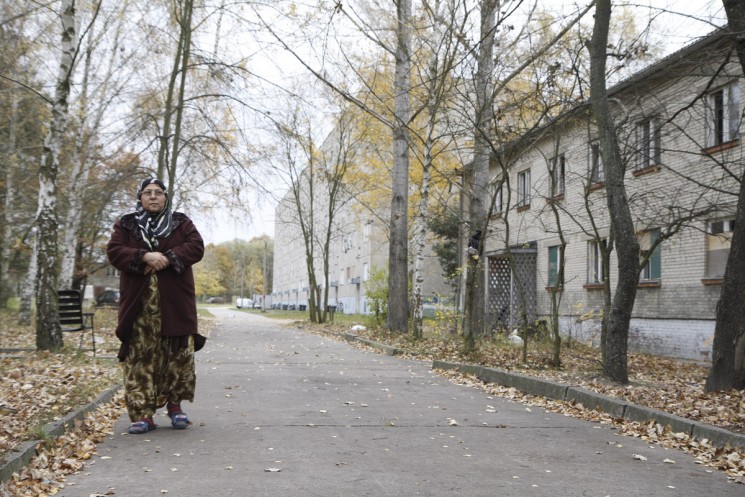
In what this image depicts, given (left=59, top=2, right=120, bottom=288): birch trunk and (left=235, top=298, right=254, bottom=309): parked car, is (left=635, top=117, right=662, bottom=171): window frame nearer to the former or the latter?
(left=59, top=2, right=120, bottom=288): birch trunk

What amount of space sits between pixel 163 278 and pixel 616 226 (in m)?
5.83

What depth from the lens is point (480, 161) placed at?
18.4m

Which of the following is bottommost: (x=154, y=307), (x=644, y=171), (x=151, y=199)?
(x=154, y=307)

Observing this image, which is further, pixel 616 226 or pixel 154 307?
pixel 616 226

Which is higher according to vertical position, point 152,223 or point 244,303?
point 152,223

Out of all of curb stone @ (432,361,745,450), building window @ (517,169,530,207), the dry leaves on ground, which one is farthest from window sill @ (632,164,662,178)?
curb stone @ (432,361,745,450)

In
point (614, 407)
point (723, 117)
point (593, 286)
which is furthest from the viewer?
point (593, 286)

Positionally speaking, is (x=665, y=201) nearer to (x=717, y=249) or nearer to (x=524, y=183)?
(x=717, y=249)

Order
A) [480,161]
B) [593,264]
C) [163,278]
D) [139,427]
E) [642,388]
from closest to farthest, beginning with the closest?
[139,427]
[163,278]
[642,388]
[480,161]
[593,264]

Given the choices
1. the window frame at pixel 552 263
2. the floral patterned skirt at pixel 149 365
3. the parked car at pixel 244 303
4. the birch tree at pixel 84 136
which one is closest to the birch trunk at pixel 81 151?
the birch tree at pixel 84 136

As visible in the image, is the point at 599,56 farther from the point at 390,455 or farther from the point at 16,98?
the point at 16,98

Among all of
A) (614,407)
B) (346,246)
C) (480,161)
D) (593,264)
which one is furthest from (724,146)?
(346,246)

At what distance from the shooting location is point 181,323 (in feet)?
20.4

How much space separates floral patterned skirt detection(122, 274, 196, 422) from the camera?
610 cm
